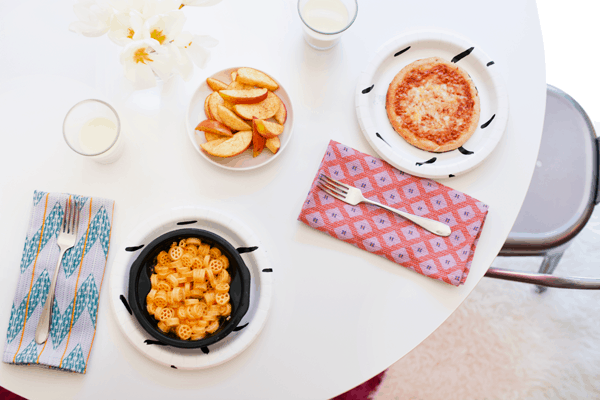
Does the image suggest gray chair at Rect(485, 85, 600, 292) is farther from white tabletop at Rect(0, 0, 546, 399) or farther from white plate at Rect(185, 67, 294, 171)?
white plate at Rect(185, 67, 294, 171)

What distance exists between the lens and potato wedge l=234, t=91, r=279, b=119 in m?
1.08

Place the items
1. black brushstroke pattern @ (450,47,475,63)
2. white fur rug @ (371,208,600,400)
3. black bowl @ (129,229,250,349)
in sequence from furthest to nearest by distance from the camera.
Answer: white fur rug @ (371,208,600,400) < black brushstroke pattern @ (450,47,475,63) < black bowl @ (129,229,250,349)

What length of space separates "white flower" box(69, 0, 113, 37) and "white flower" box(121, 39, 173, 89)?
104mm

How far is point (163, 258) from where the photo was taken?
3.43 feet

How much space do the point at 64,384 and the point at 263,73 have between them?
965 millimetres

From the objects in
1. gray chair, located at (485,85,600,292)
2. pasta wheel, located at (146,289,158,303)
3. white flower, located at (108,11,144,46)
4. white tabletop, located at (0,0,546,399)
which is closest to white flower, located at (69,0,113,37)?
white flower, located at (108,11,144,46)

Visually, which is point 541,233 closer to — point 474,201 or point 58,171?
point 474,201

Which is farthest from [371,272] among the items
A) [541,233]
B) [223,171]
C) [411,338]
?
[541,233]

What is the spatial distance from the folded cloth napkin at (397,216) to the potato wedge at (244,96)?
0.77 ft

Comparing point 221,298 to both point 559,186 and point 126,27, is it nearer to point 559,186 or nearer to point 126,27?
point 126,27

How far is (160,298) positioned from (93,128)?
19.2 inches

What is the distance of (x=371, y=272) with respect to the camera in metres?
1.15

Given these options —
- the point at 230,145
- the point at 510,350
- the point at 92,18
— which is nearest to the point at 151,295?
the point at 230,145

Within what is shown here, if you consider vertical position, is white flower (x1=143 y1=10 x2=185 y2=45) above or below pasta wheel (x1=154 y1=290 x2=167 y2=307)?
above
